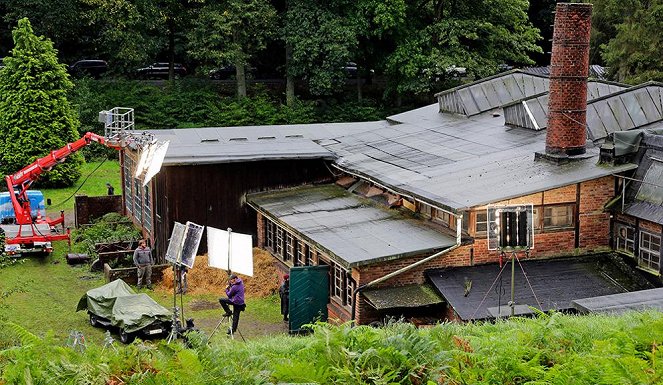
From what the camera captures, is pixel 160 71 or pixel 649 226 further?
pixel 160 71

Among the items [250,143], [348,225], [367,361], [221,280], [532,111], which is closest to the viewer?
[367,361]

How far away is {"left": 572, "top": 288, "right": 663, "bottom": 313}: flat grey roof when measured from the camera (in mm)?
17158

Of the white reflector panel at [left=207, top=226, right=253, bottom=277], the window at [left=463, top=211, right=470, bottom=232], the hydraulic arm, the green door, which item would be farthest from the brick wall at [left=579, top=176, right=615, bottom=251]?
the hydraulic arm

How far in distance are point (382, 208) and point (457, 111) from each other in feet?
27.8

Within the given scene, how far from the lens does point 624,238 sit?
2262 centimetres

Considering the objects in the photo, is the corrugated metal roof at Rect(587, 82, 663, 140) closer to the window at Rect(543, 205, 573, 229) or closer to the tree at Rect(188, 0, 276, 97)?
the window at Rect(543, 205, 573, 229)

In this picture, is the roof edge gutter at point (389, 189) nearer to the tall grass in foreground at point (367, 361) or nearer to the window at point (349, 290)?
the window at point (349, 290)

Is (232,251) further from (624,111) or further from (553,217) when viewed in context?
(624,111)

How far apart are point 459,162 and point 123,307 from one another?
10.0 m

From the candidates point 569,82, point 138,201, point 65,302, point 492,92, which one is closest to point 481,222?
point 569,82

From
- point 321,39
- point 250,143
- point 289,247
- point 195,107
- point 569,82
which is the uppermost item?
point 321,39

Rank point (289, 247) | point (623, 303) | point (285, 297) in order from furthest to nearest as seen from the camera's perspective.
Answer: point (289, 247)
point (285, 297)
point (623, 303)

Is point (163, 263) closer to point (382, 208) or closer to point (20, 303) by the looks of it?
A: point (20, 303)

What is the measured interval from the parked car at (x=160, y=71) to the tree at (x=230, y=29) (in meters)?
7.62
